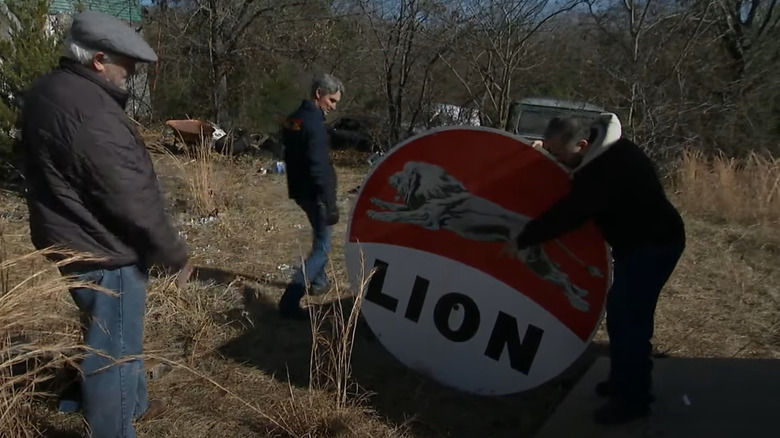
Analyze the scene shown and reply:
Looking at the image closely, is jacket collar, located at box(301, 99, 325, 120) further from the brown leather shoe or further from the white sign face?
the brown leather shoe

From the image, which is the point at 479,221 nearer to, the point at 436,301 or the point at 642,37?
the point at 436,301

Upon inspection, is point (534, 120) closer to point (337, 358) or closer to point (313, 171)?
point (313, 171)

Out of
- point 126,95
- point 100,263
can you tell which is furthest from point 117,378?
point 126,95

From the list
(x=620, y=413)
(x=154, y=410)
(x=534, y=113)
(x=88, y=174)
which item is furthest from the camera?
(x=534, y=113)

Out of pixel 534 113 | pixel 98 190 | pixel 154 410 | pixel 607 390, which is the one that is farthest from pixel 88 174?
pixel 534 113

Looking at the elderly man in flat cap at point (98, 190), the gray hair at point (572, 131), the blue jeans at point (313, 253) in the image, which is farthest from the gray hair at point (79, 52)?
the blue jeans at point (313, 253)

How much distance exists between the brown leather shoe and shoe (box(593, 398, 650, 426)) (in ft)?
6.50

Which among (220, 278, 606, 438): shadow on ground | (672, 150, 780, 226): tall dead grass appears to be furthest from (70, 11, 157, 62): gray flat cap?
(672, 150, 780, 226): tall dead grass

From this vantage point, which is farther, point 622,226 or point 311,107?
point 311,107

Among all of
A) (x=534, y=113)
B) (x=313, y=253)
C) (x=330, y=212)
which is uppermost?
(x=534, y=113)

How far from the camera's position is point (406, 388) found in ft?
13.5

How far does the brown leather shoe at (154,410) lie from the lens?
11.9 ft

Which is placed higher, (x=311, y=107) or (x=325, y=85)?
(x=325, y=85)

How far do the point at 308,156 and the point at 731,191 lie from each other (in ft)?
19.2
